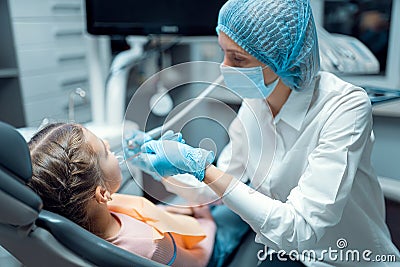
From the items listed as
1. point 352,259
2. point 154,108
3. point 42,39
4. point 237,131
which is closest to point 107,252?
point 154,108

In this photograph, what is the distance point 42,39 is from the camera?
1925 mm

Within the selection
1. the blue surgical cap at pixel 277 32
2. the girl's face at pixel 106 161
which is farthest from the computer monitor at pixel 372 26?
the girl's face at pixel 106 161

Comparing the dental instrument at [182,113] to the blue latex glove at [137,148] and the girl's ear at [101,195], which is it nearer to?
the blue latex glove at [137,148]

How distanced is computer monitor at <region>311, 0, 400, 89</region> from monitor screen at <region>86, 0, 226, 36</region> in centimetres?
69

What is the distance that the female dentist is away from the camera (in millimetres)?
772

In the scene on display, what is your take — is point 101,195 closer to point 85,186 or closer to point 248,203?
point 85,186

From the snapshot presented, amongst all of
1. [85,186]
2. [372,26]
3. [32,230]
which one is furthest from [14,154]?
[372,26]

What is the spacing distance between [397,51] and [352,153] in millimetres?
1306

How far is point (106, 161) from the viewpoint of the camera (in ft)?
2.88

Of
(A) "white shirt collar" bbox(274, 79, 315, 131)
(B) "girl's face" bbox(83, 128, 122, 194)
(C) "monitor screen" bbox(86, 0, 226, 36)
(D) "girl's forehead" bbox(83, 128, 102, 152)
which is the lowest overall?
(B) "girl's face" bbox(83, 128, 122, 194)

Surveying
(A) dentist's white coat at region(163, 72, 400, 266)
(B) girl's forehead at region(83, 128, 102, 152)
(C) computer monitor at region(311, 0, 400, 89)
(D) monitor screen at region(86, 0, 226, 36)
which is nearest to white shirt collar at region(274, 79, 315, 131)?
(A) dentist's white coat at region(163, 72, 400, 266)

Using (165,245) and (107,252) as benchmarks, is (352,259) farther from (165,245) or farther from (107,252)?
(107,252)

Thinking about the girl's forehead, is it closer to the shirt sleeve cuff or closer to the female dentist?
the female dentist

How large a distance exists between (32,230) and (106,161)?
1.09 ft
